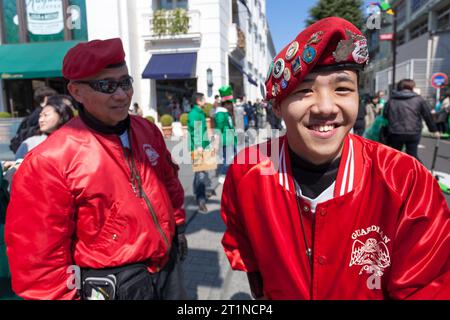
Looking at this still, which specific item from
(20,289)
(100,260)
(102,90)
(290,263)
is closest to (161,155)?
(102,90)

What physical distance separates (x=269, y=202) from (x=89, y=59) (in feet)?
3.90

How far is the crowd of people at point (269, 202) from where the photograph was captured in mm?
1212

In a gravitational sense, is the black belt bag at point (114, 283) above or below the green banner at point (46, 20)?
below

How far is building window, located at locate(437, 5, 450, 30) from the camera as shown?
2455 centimetres

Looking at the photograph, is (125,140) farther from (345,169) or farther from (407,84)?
(407,84)

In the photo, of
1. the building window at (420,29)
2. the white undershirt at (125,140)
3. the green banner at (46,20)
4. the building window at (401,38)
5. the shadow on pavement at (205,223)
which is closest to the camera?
the white undershirt at (125,140)

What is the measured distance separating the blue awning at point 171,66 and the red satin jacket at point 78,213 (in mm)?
13380

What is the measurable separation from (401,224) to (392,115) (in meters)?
5.66

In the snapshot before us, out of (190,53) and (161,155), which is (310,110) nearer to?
(161,155)

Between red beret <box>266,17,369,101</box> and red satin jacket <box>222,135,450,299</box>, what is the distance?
37cm

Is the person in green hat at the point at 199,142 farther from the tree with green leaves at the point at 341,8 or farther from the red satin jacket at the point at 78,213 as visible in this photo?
the tree with green leaves at the point at 341,8

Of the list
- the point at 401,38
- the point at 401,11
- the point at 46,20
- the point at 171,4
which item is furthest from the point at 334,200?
the point at 401,38

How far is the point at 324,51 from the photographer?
1.18 m

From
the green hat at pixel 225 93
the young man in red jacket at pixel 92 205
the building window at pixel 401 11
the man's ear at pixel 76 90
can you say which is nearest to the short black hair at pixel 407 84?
the green hat at pixel 225 93
